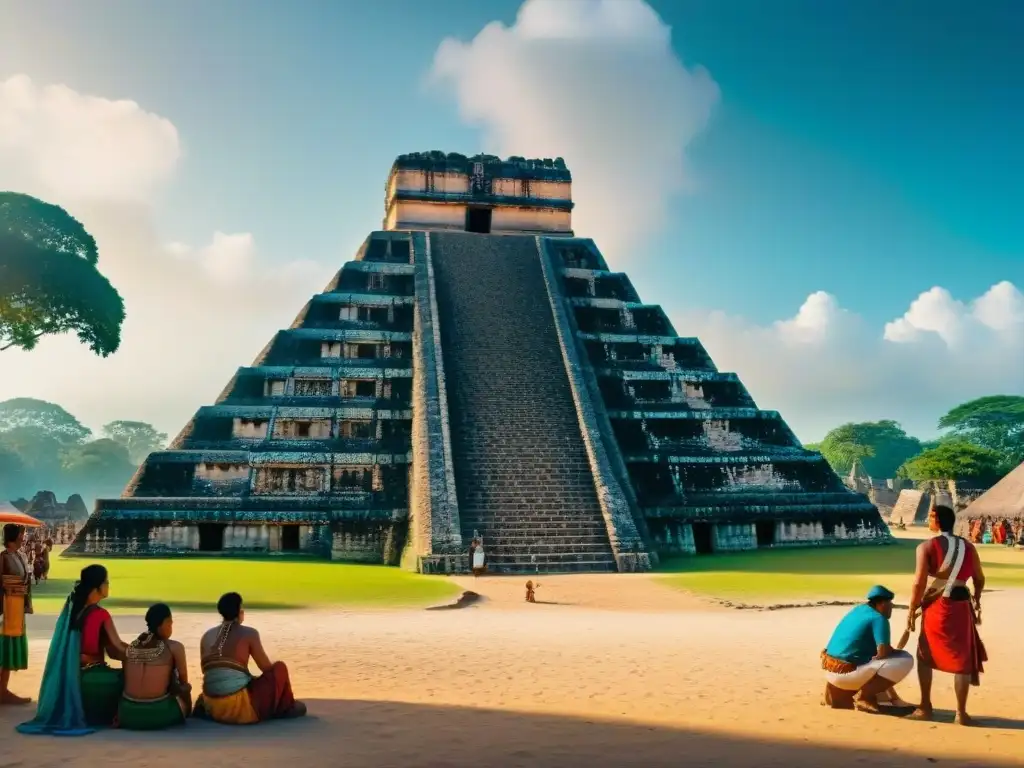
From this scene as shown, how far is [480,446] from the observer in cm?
1906

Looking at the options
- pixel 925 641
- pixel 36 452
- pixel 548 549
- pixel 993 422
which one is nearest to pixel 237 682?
pixel 925 641

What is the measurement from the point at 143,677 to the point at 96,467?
91.4m

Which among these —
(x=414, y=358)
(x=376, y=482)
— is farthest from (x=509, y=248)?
(x=376, y=482)

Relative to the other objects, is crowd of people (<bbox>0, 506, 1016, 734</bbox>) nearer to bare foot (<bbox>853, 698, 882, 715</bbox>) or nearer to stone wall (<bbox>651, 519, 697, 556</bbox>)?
bare foot (<bbox>853, 698, 882, 715</bbox>)

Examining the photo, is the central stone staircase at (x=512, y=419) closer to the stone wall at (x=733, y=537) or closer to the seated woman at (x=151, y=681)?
the stone wall at (x=733, y=537)

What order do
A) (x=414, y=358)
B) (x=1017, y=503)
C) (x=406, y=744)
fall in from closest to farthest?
(x=406, y=744) → (x=414, y=358) → (x=1017, y=503)

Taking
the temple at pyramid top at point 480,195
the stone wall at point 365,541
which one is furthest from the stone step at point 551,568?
the temple at pyramid top at point 480,195

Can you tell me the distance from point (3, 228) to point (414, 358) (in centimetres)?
939

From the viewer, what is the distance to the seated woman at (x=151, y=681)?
5.46 m

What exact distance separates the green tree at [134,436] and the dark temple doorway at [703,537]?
320 ft

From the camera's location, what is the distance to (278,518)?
733 inches

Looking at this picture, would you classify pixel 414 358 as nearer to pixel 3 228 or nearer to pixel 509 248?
pixel 509 248

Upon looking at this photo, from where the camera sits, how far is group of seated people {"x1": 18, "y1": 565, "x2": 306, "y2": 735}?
5.46 metres

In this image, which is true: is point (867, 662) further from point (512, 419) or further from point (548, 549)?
point (512, 419)
